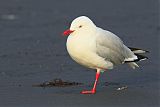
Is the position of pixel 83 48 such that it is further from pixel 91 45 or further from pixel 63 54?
pixel 63 54

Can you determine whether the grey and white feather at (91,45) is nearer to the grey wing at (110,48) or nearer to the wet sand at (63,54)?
the grey wing at (110,48)

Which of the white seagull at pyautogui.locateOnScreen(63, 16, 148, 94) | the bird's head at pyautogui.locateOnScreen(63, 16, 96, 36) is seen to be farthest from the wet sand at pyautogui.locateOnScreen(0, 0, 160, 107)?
the bird's head at pyautogui.locateOnScreen(63, 16, 96, 36)

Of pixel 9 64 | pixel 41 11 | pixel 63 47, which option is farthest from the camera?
pixel 41 11

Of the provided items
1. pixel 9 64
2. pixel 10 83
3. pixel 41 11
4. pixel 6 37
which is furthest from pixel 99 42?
pixel 41 11

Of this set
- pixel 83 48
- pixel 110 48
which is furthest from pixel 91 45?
pixel 110 48

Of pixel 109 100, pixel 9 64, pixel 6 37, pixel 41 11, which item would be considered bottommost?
pixel 109 100

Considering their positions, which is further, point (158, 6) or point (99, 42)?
point (158, 6)

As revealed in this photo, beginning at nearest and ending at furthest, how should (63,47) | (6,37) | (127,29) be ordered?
(63,47), (6,37), (127,29)

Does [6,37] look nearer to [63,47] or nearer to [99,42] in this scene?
[63,47]

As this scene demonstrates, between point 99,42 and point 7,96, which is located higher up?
point 99,42

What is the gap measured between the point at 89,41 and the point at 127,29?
572cm

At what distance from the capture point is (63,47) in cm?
1133

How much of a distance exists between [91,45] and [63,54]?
290 cm

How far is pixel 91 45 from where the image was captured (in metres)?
7.73
